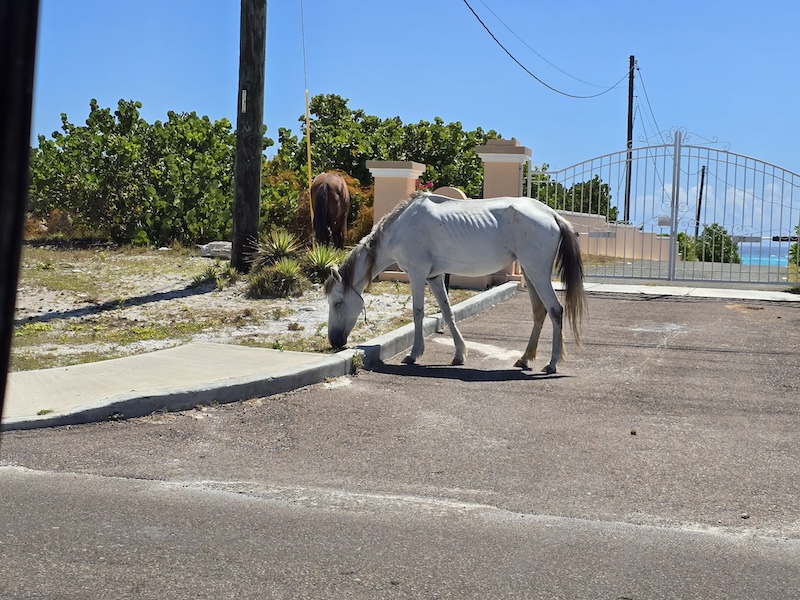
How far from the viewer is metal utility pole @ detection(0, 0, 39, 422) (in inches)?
42.7

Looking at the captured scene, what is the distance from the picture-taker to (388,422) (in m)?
7.36

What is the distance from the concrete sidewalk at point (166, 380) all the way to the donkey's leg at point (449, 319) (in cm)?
62

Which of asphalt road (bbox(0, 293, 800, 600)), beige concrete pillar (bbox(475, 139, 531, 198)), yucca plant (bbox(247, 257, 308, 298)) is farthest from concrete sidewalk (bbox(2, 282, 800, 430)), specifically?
beige concrete pillar (bbox(475, 139, 531, 198))

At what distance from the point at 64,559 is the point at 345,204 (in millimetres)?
13908

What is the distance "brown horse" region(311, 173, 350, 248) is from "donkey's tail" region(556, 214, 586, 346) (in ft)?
23.6

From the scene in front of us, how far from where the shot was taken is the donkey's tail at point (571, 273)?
9.82 m

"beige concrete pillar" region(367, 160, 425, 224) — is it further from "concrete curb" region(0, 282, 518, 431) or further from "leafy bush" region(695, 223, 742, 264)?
"concrete curb" region(0, 282, 518, 431)

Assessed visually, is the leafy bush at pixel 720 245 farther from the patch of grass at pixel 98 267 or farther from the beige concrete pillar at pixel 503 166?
the patch of grass at pixel 98 267

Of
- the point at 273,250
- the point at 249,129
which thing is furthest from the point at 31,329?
the point at 249,129

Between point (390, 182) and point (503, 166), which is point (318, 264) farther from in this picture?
point (503, 166)

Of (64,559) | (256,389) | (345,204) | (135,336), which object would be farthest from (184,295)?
(64,559)

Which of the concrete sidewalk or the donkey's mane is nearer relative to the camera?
the concrete sidewalk

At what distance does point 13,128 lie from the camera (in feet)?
3.59

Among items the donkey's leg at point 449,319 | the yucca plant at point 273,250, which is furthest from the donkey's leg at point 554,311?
the yucca plant at point 273,250
